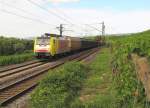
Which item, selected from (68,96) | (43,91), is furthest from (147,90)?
(43,91)

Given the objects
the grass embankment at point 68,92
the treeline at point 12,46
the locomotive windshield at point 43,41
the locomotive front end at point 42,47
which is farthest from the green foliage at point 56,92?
the treeline at point 12,46

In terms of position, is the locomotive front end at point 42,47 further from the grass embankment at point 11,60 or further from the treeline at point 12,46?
the treeline at point 12,46

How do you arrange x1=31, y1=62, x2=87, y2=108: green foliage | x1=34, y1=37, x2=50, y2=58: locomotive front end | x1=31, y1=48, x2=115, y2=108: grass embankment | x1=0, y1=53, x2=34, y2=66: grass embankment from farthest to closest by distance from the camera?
x1=34, y1=37, x2=50, y2=58: locomotive front end < x1=0, y1=53, x2=34, y2=66: grass embankment < x1=31, y1=62, x2=87, y2=108: green foliage < x1=31, y1=48, x2=115, y2=108: grass embankment

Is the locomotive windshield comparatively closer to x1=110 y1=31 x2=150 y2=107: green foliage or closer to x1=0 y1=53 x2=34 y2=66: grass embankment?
x1=0 y1=53 x2=34 y2=66: grass embankment

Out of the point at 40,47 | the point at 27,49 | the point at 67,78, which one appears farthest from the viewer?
the point at 27,49

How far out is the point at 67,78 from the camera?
19.4 metres

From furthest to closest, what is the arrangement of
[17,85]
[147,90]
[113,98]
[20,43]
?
1. [20,43]
2. [17,85]
3. [113,98]
4. [147,90]

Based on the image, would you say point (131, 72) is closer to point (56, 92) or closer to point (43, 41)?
point (56, 92)

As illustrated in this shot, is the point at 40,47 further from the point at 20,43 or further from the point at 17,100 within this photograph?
the point at 17,100

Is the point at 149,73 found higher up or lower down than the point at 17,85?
higher up

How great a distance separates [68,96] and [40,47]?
2874 centimetres

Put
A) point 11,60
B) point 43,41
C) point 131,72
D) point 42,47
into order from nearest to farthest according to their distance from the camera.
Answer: point 131,72
point 11,60
point 42,47
point 43,41

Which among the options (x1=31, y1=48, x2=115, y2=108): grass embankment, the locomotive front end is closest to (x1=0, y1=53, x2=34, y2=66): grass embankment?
the locomotive front end

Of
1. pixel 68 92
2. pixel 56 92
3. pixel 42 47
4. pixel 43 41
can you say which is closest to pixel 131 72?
pixel 68 92
